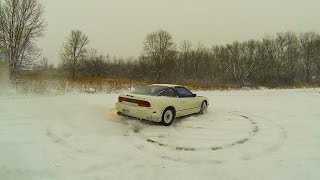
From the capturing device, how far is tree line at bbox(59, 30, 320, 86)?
193 feet

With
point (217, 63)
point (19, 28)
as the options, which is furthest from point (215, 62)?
point (19, 28)

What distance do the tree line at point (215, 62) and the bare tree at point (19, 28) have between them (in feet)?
91.9

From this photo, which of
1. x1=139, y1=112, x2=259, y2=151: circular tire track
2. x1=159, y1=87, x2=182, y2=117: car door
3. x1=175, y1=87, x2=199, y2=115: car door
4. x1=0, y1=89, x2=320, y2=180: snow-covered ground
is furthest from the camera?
x1=175, y1=87, x2=199, y2=115: car door

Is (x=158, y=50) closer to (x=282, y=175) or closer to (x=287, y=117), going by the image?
(x=287, y=117)

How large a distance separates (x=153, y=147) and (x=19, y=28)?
2646cm

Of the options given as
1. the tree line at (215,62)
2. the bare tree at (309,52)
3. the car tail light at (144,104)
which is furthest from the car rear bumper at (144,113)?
the bare tree at (309,52)

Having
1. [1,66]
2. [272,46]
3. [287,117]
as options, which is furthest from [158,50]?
[287,117]

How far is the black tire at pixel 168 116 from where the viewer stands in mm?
9934

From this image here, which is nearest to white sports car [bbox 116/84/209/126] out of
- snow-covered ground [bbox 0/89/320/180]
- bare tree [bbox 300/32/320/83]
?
snow-covered ground [bbox 0/89/320/180]

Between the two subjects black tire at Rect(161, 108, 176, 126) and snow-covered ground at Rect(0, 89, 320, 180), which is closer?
snow-covered ground at Rect(0, 89, 320, 180)

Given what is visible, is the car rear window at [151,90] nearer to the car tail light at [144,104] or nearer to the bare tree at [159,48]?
the car tail light at [144,104]

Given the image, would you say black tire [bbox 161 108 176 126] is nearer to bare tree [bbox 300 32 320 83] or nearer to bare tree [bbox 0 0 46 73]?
bare tree [bbox 0 0 46 73]

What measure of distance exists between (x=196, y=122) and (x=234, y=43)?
67.5 meters

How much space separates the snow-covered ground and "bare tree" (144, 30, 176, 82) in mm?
45999
